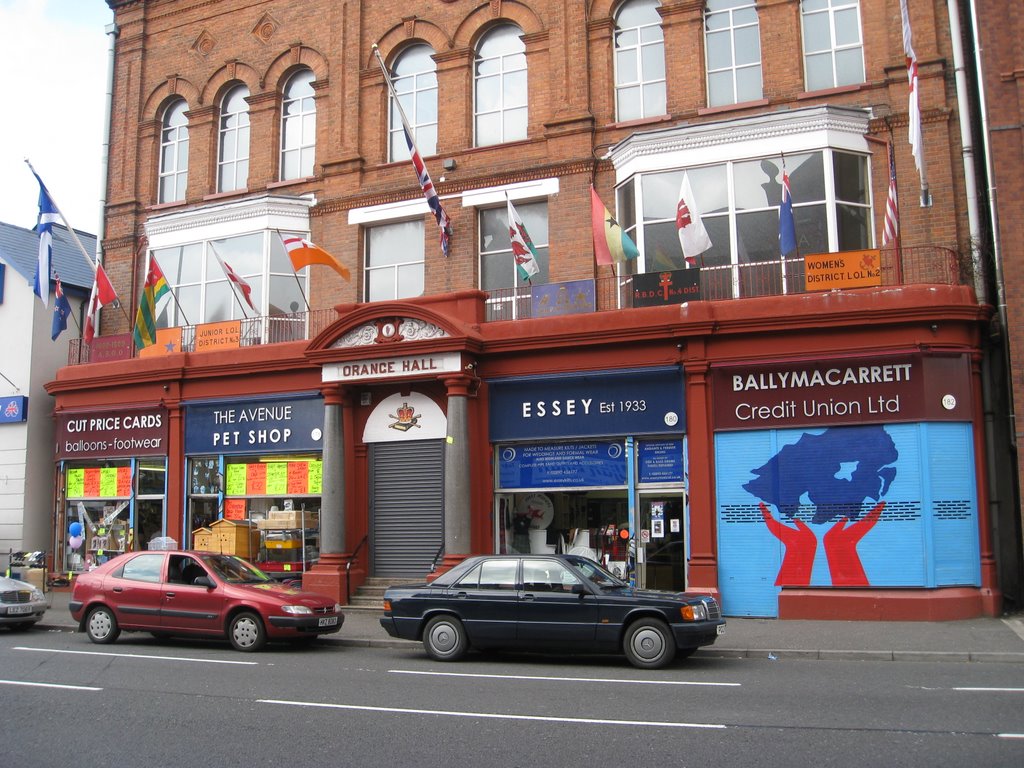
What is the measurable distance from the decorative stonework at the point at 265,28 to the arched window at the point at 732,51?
10625 mm

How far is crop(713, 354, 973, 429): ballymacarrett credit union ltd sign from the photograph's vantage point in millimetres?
15609

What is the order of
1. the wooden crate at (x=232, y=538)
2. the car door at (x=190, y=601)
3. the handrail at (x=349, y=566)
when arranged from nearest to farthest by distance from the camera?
the car door at (x=190, y=601) → the handrail at (x=349, y=566) → the wooden crate at (x=232, y=538)

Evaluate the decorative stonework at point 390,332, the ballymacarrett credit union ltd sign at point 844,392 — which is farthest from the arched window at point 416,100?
the ballymacarrett credit union ltd sign at point 844,392

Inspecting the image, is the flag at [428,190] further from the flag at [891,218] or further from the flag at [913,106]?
the flag at [913,106]

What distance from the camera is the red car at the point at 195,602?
531 inches

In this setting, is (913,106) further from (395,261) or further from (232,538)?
(232,538)

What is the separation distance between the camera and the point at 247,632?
1354cm

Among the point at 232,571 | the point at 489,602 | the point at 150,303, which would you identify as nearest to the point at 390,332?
the point at 232,571

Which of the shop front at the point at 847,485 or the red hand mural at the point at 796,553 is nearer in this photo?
the shop front at the point at 847,485

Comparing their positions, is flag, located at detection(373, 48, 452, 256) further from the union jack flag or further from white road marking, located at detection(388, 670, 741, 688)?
white road marking, located at detection(388, 670, 741, 688)

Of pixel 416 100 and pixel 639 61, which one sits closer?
pixel 639 61

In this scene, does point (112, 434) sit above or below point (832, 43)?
below

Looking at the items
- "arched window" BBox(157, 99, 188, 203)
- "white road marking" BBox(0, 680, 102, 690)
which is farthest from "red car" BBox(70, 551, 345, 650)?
"arched window" BBox(157, 99, 188, 203)

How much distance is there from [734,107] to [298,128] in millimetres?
10530
